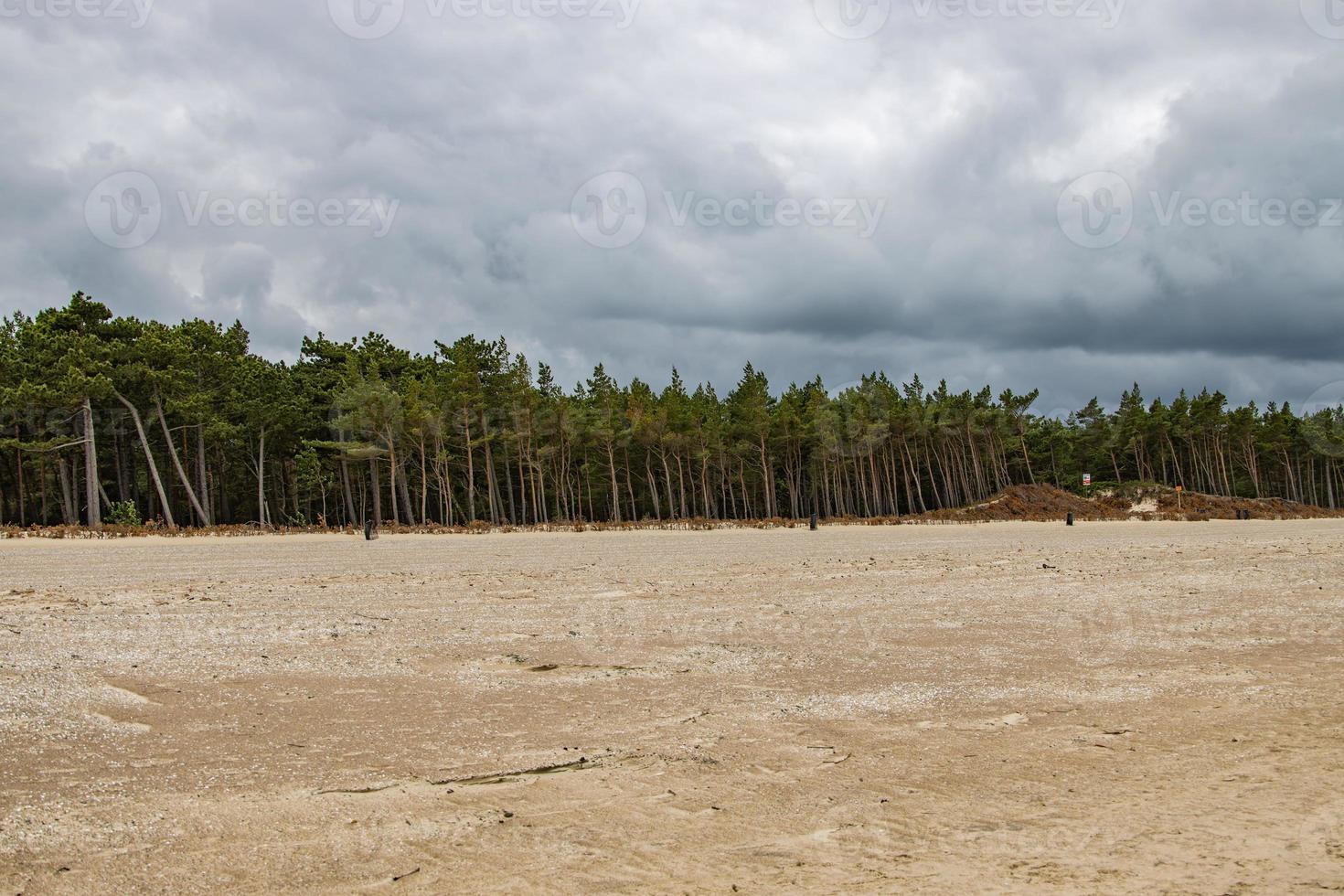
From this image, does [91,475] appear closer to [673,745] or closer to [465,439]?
[465,439]

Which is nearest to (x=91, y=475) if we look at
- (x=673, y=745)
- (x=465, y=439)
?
(x=465, y=439)

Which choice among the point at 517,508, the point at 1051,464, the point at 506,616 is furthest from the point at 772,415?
the point at 506,616

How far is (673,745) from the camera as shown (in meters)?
6.06

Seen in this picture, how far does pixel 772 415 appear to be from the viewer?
8325 centimetres

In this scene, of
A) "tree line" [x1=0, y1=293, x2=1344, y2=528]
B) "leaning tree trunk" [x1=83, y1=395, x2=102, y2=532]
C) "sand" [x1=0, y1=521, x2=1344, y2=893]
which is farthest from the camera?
"tree line" [x1=0, y1=293, x2=1344, y2=528]

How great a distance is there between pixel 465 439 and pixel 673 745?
204 ft

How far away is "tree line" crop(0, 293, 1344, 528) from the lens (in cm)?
5312

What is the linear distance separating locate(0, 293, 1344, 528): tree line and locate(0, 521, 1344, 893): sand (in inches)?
1643

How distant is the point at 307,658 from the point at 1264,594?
45.4 feet

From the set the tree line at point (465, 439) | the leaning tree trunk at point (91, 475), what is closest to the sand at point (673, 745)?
the leaning tree trunk at point (91, 475)

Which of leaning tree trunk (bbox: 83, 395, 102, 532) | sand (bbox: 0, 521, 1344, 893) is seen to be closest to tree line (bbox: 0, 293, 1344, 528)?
leaning tree trunk (bbox: 83, 395, 102, 532)

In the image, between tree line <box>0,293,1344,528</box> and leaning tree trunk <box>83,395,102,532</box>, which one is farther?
tree line <box>0,293,1344,528</box>

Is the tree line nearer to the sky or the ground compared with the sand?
nearer to the sky

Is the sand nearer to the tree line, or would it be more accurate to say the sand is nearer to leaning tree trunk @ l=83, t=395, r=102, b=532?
leaning tree trunk @ l=83, t=395, r=102, b=532
